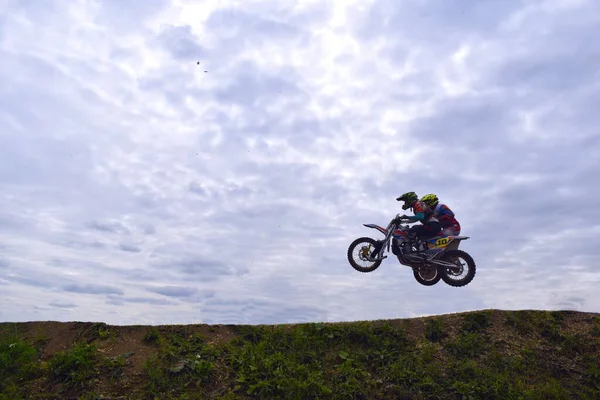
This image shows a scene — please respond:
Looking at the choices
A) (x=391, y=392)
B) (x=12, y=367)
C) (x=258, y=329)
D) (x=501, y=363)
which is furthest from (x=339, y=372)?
(x=12, y=367)

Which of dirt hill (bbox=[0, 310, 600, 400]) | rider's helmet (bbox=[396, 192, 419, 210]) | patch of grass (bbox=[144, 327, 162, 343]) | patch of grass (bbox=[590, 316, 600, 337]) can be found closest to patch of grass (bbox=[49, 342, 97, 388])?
dirt hill (bbox=[0, 310, 600, 400])

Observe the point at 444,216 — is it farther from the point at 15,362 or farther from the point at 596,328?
the point at 15,362

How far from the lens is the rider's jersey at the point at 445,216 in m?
15.2

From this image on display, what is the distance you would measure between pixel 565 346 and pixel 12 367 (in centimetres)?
1391

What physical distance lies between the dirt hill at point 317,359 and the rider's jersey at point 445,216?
2832 millimetres

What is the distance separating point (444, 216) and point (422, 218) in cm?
69

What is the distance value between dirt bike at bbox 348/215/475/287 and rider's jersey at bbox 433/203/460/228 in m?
0.42

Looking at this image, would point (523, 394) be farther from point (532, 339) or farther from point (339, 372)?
point (339, 372)

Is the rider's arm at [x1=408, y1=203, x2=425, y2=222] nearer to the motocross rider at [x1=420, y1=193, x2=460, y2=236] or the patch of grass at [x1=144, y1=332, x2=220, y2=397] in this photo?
the motocross rider at [x1=420, y1=193, x2=460, y2=236]

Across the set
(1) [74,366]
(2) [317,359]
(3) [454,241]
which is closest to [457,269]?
(3) [454,241]

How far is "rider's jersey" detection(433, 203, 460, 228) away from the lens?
1524 centimetres

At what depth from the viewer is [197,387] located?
11211 millimetres

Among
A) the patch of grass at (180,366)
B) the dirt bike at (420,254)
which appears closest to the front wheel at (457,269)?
the dirt bike at (420,254)

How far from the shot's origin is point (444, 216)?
50.0 feet
